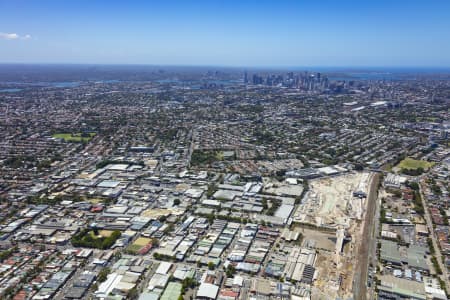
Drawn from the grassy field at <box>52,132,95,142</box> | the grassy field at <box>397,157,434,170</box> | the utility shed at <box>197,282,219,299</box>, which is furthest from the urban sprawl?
the grassy field at <box>52,132,95,142</box>

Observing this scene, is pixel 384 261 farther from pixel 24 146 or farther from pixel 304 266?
pixel 24 146

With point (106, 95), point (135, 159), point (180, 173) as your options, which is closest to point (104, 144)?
point (135, 159)

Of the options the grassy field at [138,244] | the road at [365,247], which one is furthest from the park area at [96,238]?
the road at [365,247]

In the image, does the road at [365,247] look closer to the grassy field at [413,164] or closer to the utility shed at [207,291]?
the utility shed at [207,291]

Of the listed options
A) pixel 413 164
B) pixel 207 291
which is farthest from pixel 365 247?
pixel 413 164

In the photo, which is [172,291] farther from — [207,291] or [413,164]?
[413,164]

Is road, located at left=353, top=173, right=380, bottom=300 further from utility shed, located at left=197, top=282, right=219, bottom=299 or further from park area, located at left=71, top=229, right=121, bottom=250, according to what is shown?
park area, located at left=71, top=229, right=121, bottom=250
